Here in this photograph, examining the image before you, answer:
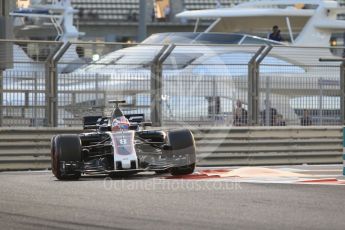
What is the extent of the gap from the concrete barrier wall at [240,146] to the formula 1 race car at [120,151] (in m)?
2.86

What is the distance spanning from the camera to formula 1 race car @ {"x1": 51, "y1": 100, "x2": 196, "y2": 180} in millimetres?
14656

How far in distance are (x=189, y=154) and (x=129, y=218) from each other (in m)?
5.49

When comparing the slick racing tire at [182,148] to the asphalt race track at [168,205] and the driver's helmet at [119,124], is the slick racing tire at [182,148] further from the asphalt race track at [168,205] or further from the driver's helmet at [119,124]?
the asphalt race track at [168,205]

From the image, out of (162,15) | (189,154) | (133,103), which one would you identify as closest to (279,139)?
(133,103)

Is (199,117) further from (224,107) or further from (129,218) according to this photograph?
(129,218)

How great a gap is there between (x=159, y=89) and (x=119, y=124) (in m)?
4.12

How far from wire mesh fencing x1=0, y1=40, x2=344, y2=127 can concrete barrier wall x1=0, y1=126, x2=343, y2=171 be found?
343mm

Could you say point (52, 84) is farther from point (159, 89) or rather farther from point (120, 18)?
point (120, 18)

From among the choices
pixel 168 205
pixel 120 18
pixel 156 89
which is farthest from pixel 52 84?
pixel 120 18

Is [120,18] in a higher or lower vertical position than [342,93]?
higher

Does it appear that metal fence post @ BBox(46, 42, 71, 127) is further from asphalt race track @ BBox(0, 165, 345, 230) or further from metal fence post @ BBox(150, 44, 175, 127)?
asphalt race track @ BBox(0, 165, 345, 230)

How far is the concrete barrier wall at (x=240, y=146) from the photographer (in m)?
18.1

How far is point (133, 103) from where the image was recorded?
63.3 feet

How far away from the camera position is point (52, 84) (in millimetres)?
18594
